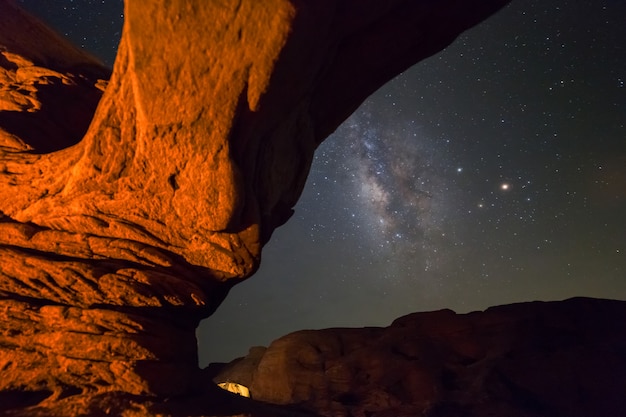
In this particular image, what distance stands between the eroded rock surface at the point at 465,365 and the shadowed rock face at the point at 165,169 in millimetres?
6187

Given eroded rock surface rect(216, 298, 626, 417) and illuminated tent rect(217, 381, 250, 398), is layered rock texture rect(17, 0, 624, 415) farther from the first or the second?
illuminated tent rect(217, 381, 250, 398)

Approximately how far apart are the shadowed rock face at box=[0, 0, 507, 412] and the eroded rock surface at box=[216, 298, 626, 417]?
6187 millimetres

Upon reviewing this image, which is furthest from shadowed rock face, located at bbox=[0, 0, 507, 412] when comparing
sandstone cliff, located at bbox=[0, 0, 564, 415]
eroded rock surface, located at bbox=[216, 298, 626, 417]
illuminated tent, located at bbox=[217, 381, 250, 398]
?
illuminated tent, located at bbox=[217, 381, 250, 398]

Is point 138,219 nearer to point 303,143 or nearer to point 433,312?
point 303,143

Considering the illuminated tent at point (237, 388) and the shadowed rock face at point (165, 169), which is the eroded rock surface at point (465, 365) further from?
the shadowed rock face at point (165, 169)

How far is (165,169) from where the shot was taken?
5105 mm

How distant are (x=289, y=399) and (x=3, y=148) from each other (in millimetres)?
9652

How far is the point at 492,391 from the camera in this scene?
9578mm

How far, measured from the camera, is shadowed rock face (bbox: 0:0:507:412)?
427cm

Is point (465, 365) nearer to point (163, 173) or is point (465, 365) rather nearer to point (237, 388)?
point (237, 388)

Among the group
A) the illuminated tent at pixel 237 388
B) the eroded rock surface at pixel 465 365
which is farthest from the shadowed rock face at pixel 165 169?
the illuminated tent at pixel 237 388

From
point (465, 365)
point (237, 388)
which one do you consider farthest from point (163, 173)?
point (237, 388)

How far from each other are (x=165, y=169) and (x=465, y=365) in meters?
10.4

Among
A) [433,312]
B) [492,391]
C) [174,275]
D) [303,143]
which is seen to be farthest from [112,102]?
[433,312]
